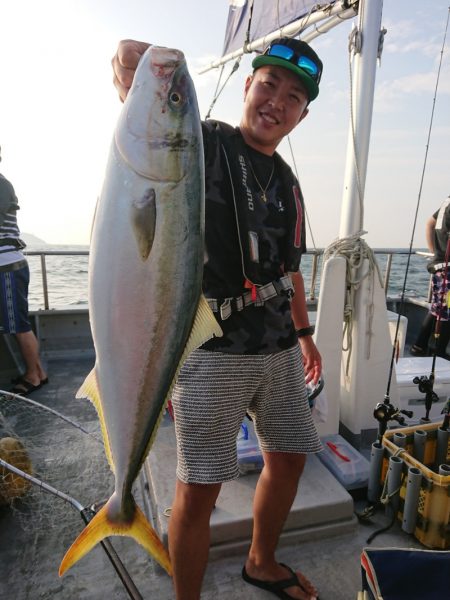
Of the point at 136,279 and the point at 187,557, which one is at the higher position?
the point at 136,279

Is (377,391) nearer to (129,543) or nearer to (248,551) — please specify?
(248,551)

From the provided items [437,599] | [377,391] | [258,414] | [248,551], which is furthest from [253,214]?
[377,391]

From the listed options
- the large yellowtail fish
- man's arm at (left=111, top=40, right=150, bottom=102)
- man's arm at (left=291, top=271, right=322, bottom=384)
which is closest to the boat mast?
man's arm at (left=291, top=271, right=322, bottom=384)

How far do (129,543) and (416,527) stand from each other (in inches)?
71.9

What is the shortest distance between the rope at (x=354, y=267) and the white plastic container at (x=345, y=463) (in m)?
0.82

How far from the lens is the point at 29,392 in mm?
4953

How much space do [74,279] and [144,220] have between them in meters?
19.0

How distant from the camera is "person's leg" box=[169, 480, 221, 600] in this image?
179cm

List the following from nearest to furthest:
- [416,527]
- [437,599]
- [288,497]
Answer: [437,599], [288,497], [416,527]

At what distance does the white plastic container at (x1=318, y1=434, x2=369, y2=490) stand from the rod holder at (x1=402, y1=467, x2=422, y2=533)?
403 mm

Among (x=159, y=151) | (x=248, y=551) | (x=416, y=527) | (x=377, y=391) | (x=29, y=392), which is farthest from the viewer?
(x=29, y=392)

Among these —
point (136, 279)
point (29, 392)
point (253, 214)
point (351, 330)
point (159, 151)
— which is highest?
point (159, 151)

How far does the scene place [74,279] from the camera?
19047 millimetres

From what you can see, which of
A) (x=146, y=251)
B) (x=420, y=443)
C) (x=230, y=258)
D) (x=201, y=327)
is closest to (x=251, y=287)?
(x=230, y=258)
